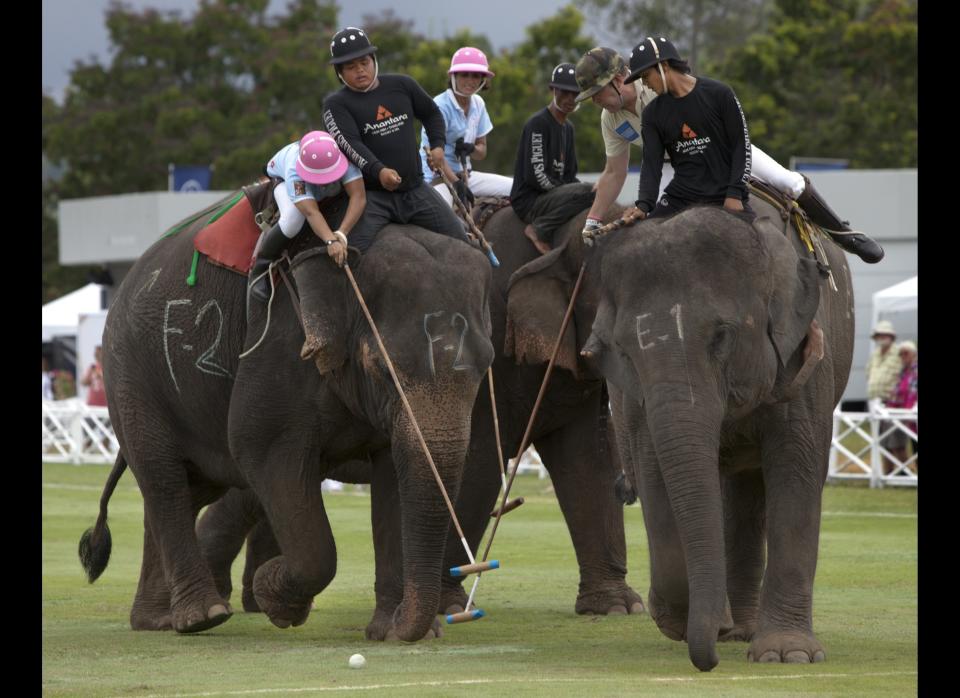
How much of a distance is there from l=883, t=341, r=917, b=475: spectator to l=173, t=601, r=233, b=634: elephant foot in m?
14.4

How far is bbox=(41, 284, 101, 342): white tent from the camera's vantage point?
43281 millimetres

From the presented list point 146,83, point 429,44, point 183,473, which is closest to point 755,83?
point 429,44

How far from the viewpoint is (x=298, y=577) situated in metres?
11.6

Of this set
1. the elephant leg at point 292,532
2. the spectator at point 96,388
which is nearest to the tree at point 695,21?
the spectator at point 96,388

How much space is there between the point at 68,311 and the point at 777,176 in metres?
34.5

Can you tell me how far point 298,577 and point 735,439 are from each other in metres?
2.68

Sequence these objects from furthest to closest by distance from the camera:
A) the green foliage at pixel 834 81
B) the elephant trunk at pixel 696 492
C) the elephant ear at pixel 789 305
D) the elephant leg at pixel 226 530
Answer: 1. the green foliage at pixel 834 81
2. the elephant leg at pixel 226 530
3. the elephant ear at pixel 789 305
4. the elephant trunk at pixel 696 492

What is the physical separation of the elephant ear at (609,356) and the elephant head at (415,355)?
25.3 inches

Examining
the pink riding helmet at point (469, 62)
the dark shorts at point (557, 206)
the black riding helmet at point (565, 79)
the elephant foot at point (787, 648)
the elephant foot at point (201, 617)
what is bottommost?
the elephant foot at point (201, 617)

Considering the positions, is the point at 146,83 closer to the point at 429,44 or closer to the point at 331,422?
the point at 429,44

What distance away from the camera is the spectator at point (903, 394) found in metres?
25.2

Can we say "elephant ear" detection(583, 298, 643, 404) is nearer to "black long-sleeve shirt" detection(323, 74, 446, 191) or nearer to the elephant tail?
"black long-sleeve shirt" detection(323, 74, 446, 191)

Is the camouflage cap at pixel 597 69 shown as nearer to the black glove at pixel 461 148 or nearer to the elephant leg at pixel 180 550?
the black glove at pixel 461 148

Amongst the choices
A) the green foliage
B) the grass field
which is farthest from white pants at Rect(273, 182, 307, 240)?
the green foliage
